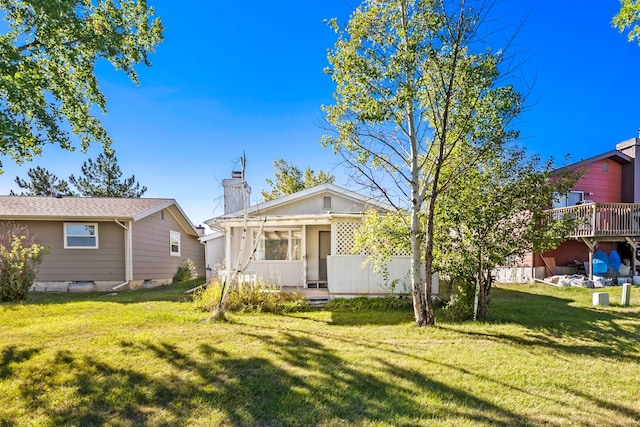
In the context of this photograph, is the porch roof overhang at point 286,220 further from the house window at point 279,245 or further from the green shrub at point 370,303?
the green shrub at point 370,303

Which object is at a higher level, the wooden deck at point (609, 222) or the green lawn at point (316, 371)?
the wooden deck at point (609, 222)

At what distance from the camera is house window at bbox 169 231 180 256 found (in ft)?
57.2

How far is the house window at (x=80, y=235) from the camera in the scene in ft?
43.3

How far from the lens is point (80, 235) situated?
1332 centimetres

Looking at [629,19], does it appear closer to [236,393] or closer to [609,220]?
[236,393]

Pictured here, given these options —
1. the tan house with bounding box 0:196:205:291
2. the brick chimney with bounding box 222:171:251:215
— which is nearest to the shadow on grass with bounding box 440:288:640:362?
the brick chimney with bounding box 222:171:251:215

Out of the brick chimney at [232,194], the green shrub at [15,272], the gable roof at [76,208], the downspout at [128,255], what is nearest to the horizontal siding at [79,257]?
the downspout at [128,255]

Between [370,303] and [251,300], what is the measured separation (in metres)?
3.24

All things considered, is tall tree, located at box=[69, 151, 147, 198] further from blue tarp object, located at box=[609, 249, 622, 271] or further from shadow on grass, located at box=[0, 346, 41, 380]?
blue tarp object, located at box=[609, 249, 622, 271]

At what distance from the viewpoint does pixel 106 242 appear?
530 inches

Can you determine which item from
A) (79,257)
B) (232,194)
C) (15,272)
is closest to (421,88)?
(232,194)

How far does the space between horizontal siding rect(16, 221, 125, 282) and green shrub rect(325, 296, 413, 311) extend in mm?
9640

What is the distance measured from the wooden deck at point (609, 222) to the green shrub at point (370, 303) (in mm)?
8211

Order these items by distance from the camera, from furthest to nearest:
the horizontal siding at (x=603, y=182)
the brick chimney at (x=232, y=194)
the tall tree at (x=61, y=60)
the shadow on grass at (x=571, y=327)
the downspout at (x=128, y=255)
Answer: the horizontal siding at (x=603, y=182) < the brick chimney at (x=232, y=194) < the downspout at (x=128, y=255) < the tall tree at (x=61, y=60) < the shadow on grass at (x=571, y=327)
